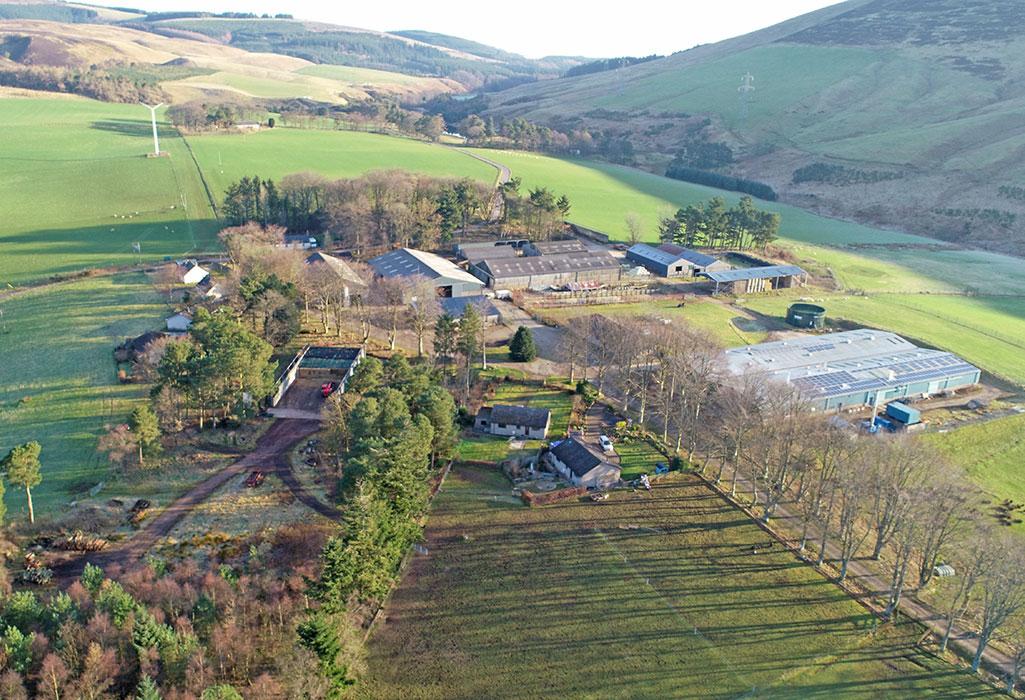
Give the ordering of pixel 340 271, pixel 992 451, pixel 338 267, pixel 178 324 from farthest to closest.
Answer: pixel 338 267, pixel 340 271, pixel 178 324, pixel 992 451

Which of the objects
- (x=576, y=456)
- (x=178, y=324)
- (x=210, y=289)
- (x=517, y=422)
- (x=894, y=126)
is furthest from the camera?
(x=894, y=126)

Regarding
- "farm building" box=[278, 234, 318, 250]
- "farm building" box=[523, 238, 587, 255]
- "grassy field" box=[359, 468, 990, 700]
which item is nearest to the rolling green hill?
"farm building" box=[523, 238, 587, 255]

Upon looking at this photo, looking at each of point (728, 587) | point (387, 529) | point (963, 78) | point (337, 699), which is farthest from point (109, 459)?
point (963, 78)

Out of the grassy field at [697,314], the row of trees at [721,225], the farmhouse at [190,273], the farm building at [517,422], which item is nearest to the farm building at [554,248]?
the grassy field at [697,314]

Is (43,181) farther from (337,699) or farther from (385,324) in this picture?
(337,699)

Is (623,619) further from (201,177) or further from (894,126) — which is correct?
(894,126)

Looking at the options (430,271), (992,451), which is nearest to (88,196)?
(430,271)

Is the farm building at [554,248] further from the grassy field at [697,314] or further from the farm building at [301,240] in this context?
the farm building at [301,240]
